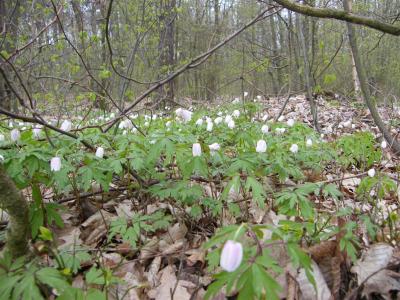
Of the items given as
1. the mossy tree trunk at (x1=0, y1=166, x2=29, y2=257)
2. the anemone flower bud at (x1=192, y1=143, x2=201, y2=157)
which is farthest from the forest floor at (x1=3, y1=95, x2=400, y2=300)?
the anemone flower bud at (x1=192, y1=143, x2=201, y2=157)

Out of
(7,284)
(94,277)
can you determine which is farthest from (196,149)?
(7,284)

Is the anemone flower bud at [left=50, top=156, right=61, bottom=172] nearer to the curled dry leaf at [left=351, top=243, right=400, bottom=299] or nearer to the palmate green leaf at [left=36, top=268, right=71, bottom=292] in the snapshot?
the palmate green leaf at [left=36, top=268, right=71, bottom=292]

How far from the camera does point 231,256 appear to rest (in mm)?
1109

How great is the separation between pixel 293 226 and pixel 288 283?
13.0 inches

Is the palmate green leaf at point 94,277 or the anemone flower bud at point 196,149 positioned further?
the anemone flower bud at point 196,149

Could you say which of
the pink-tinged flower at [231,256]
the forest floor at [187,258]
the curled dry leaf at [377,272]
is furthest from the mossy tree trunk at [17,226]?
the curled dry leaf at [377,272]

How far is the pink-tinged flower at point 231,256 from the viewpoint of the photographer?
43.3 inches

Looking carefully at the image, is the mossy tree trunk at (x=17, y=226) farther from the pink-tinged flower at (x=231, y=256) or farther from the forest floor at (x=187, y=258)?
the pink-tinged flower at (x=231, y=256)

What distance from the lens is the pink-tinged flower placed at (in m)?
1.10

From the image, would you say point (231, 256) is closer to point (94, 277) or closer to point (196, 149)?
point (94, 277)

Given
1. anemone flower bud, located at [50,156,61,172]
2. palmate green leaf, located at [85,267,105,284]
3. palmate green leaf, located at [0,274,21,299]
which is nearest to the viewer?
palmate green leaf, located at [0,274,21,299]

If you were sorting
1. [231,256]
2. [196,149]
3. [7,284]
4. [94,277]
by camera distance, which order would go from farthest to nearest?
[196,149], [94,277], [7,284], [231,256]

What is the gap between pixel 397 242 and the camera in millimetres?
2109

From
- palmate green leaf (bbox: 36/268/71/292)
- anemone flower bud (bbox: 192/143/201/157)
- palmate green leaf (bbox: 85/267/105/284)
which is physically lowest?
palmate green leaf (bbox: 85/267/105/284)
